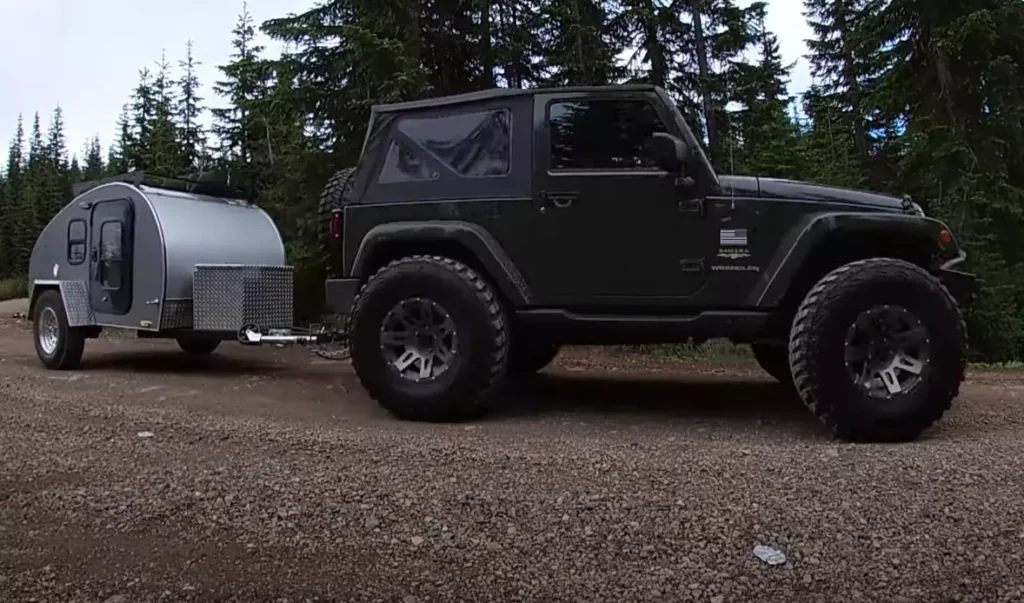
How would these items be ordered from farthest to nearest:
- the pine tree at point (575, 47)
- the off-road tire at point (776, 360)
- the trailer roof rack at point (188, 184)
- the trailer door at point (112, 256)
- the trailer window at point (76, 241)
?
the pine tree at point (575, 47), the trailer window at point (76, 241), the trailer roof rack at point (188, 184), the trailer door at point (112, 256), the off-road tire at point (776, 360)

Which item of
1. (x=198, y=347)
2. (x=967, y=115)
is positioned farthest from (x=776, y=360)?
(x=967, y=115)

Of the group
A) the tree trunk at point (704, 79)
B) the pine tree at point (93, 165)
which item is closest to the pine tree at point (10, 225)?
the pine tree at point (93, 165)

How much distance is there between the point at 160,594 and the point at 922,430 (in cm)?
435

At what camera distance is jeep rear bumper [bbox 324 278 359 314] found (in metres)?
5.81

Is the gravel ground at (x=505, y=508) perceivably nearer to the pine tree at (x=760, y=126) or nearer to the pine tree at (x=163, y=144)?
the pine tree at (x=760, y=126)

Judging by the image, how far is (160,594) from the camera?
9.02 ft

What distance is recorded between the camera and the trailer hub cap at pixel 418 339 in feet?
17.8

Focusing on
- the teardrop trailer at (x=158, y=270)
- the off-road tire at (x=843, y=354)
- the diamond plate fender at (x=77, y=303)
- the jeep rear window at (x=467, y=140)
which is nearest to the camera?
the off-road tire at (x=843, y=354)

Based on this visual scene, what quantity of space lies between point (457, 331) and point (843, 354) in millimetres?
2519

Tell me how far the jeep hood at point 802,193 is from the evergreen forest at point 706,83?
22.0 feet

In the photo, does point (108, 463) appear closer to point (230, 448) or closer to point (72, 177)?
point (230, 448)

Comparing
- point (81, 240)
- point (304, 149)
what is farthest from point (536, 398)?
point (304, 149)

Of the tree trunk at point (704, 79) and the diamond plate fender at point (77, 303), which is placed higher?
the tree trunk at point (704, 79)

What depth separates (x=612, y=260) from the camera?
5.39 metres
